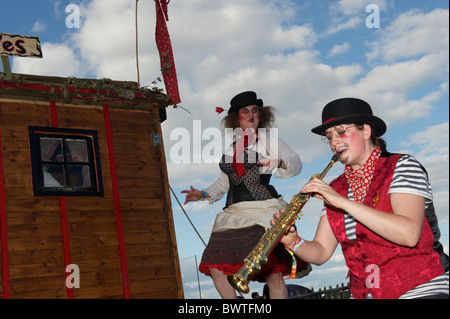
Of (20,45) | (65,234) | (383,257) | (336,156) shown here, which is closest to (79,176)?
(65,234)

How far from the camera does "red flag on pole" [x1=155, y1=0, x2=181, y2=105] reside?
9.61 metres

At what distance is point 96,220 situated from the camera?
820 cm

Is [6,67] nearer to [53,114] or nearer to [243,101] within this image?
[53,114]

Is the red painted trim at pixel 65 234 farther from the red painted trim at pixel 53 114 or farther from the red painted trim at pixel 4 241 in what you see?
the red painted trim at pixel 53 114

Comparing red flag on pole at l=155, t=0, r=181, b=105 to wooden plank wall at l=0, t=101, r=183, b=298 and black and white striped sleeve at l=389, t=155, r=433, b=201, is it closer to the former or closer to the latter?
wooden plank wall at l=0, t=101, r=183, b=298

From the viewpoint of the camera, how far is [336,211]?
355 cm

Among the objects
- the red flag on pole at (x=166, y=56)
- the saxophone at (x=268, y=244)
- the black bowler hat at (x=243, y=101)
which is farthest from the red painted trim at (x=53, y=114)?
the saxophone at (x=268, y=244)

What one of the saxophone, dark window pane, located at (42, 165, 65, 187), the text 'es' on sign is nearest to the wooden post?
the text 'es' on sign

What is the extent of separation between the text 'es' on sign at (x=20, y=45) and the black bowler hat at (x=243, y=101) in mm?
3876

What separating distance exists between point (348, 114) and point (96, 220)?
578 centimetres
